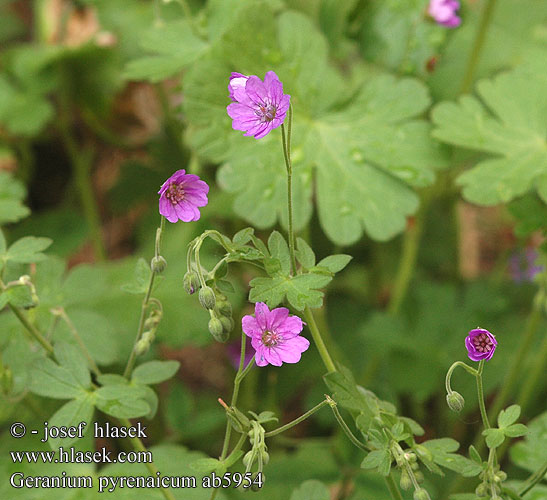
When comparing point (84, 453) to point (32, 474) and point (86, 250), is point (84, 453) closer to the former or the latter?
point (32, 474)

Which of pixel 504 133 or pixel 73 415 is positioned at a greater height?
pixel 504 133

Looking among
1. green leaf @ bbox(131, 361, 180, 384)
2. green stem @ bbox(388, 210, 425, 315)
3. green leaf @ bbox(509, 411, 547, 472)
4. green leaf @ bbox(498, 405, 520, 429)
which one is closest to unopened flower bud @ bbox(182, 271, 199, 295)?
green leaf @ bbox(131, 361, 180, 384)

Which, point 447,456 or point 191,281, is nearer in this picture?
point 191,281

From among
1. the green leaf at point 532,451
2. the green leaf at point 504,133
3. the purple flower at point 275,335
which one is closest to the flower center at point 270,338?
the purple flower at point 275,335

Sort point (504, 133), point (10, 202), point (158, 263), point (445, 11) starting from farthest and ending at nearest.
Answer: point (445, 11) → point (504, 133) → point (10, 202) → point (158, 263)

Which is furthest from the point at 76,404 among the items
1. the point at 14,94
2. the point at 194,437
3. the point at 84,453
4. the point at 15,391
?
the point at 14,94

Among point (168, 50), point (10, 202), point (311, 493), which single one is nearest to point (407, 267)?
point (168, 50)

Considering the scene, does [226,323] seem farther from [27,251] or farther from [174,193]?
[27,251]

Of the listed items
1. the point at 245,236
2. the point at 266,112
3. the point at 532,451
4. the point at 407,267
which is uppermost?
the point at 266,112

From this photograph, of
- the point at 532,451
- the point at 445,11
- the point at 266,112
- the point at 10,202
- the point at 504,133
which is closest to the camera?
the point at 266,112
